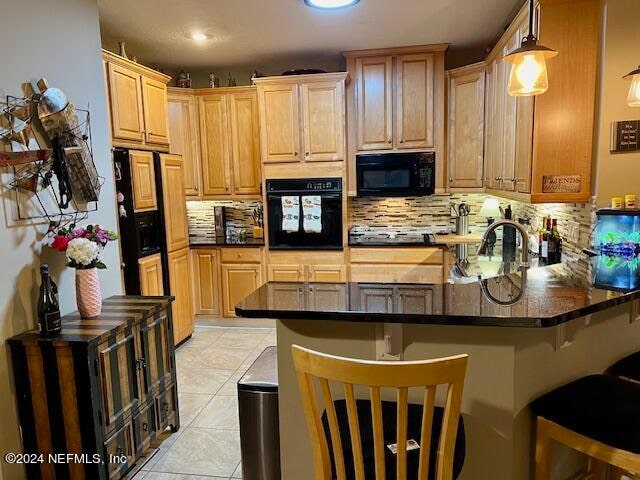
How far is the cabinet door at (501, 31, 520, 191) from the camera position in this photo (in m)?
3.00

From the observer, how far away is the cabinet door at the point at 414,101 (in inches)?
163

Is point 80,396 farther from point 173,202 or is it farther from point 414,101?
point 414,101

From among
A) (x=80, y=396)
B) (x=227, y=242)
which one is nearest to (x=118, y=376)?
(x=80, y=396)

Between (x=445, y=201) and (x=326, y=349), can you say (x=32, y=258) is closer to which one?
(x=326, y=349)

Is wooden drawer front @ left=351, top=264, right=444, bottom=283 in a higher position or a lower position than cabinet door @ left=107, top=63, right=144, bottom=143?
lower

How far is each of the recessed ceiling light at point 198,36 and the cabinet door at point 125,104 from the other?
57 centimetres

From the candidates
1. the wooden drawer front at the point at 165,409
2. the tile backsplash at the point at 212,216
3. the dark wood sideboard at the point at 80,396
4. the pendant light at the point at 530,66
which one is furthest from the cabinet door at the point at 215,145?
the pendant light at the point at 530,66

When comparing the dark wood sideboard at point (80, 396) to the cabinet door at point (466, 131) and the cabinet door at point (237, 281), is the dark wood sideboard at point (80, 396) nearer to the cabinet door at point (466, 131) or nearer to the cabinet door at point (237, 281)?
the cabinet door at point (237, 281)

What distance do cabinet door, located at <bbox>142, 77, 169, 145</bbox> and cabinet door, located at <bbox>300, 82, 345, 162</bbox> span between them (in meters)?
1.24

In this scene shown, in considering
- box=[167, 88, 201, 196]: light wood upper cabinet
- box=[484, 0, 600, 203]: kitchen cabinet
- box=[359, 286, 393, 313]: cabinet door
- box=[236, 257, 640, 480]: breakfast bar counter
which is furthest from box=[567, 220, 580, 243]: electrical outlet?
box=[167, 88, 201, 196]: light wood upper cabinet

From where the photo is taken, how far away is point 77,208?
2.47m

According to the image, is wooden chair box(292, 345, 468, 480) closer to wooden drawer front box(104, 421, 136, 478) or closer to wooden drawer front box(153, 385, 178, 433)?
wooden drawer front box(104, 421, 136, 478)

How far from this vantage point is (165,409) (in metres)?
2.59

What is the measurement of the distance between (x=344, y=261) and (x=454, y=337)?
2.82 m
